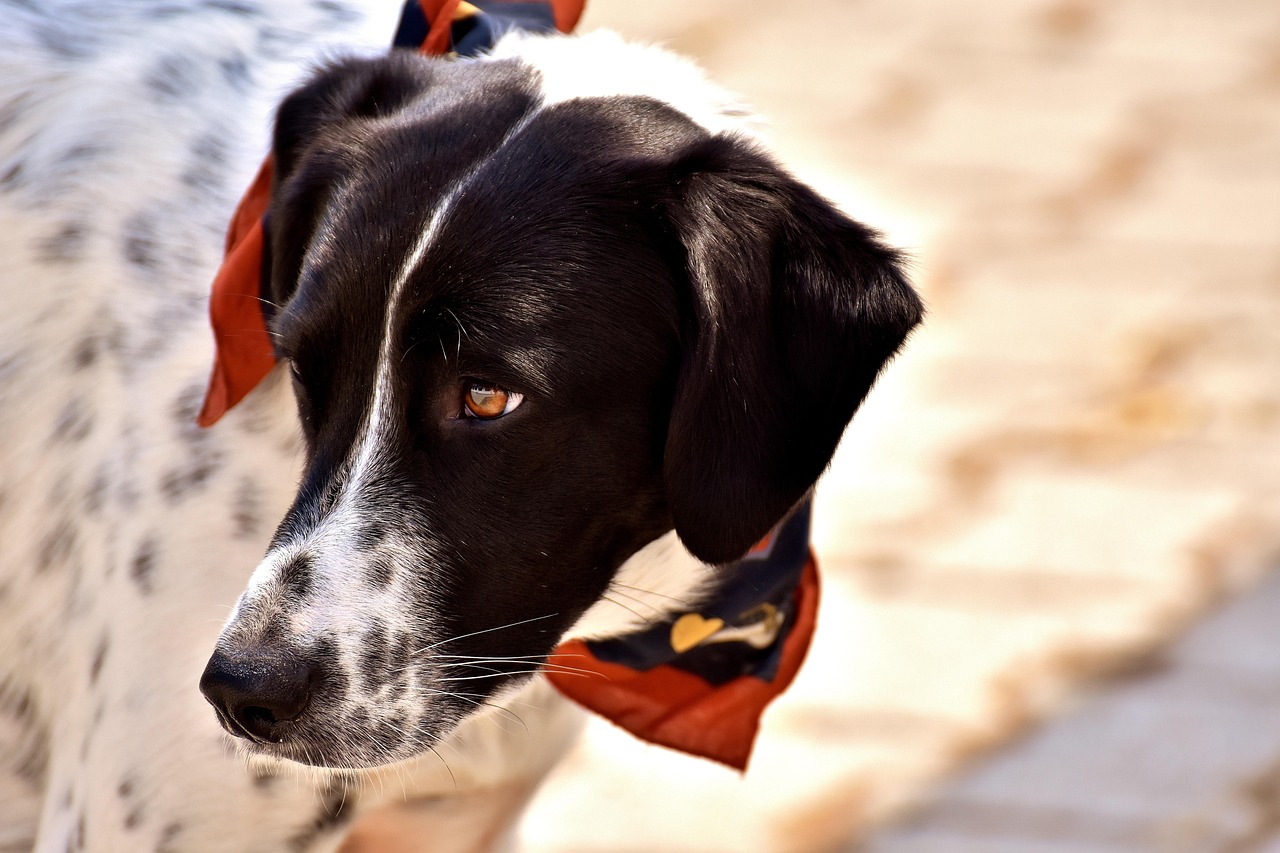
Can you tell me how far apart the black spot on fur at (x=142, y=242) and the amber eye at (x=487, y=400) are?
0.58 m

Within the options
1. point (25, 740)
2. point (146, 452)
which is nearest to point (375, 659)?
point (146, 452)

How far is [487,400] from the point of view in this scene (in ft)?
5.99

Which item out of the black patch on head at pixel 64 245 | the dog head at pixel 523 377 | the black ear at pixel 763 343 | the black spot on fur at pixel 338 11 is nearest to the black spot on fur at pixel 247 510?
the dog head at pixel 523 377

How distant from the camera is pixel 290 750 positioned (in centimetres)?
183

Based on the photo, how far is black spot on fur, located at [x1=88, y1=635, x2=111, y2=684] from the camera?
202 centimetres

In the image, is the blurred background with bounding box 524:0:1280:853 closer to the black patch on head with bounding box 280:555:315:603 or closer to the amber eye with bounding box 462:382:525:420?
the amber eye with bounding box 462:382:525:420

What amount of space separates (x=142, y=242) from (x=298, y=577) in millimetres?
656

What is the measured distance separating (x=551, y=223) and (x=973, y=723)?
1848mm

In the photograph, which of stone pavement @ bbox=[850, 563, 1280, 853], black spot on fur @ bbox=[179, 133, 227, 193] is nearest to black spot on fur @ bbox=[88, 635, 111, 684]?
black spot on fur @ bbox=[179, 133, 227, 193]

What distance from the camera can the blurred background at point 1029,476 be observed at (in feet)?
10.5

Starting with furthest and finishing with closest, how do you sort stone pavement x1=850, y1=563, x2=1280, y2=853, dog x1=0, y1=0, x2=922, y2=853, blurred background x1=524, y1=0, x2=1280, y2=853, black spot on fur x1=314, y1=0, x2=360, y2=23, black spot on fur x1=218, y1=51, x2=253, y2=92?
blurred background x1=524, y1=0, x2=1280, y2=853
stone pavement x1=850, y1=563, x2=1280, y2=853
black spot on fur x1=314, y1=0, x2=360, y2=23
black spot on fur x1=218, y1=51, x2=253, y2=92
dog x1=0, y1=0, x2=922, y2=853

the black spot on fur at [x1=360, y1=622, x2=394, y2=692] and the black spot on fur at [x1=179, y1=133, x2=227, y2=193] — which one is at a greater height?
the black spot on fur at [x1=179, y1=133, x2=227, y2=193]

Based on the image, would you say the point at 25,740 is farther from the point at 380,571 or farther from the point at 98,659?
the point at 380,571

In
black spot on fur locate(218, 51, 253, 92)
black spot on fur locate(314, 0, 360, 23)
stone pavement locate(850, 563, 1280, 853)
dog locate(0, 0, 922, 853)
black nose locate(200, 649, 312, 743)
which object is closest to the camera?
black nose locate(200, 649, 312, 743)
